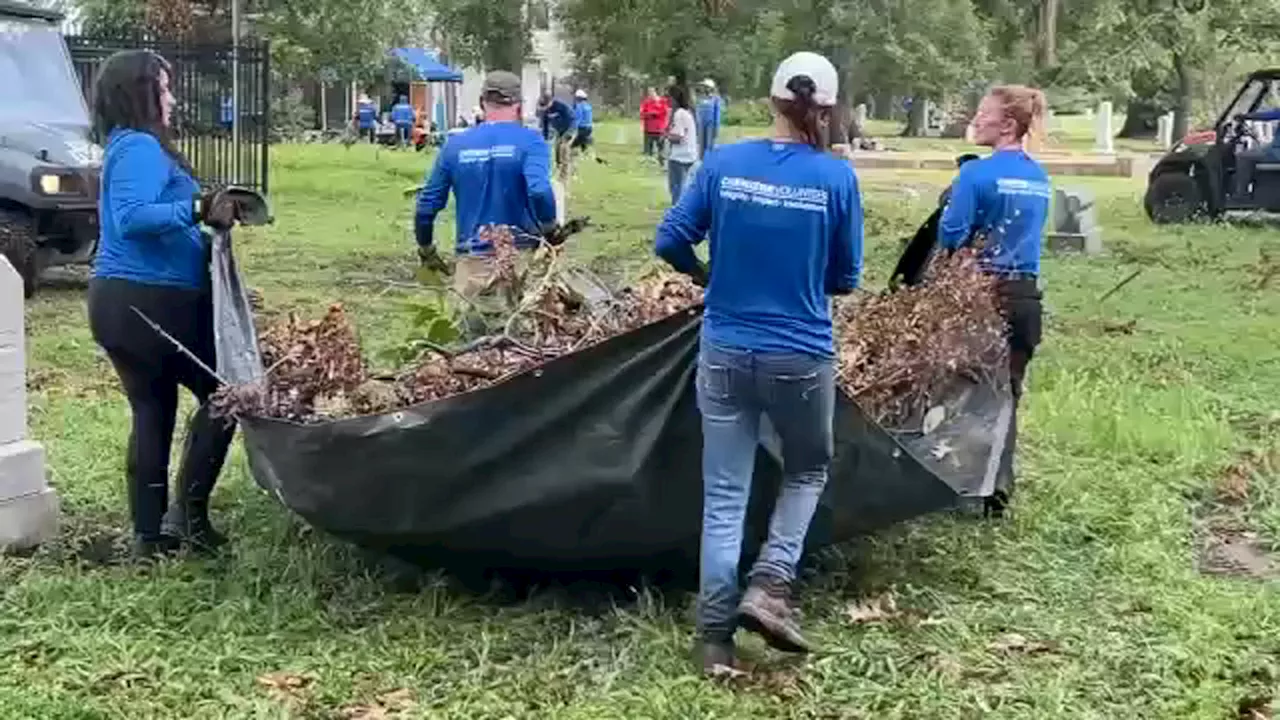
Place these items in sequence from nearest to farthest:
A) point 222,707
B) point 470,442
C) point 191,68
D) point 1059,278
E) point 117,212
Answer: point 222,707 → point 470,442 → point 117,212 → point 1059,278 → point 191,68

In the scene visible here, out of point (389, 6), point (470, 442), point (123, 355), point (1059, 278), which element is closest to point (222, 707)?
point (470, 442)

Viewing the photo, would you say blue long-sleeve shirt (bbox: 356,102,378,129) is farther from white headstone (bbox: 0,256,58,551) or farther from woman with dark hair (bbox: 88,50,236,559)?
woman with dark hair (bbox: 88,50,236,559)

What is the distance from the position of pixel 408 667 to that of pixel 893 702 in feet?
4.42

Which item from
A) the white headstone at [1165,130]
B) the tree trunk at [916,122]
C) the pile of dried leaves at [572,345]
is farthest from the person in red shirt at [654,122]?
the pile of dried leaves at [572,345]

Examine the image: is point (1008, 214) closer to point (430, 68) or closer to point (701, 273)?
point (701, 273)

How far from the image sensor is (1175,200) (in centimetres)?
2217

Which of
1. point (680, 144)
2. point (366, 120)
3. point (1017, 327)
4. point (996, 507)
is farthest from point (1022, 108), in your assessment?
point (366, 120)

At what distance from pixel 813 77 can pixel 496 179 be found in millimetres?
3224

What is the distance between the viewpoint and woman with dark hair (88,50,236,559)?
5855 millimetres

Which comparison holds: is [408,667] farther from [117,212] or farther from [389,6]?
[389,6]

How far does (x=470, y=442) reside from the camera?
5328 mm

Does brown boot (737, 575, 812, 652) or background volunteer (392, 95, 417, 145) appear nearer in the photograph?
brown boot (737, 575, 812, 652)

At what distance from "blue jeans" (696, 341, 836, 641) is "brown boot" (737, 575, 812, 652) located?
39mm

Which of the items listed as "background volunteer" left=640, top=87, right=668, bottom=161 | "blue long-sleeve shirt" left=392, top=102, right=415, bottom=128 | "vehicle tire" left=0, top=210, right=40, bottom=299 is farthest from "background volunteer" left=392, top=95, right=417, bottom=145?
"vehicle tire" left=0, top=210, right=40, bottom=299
